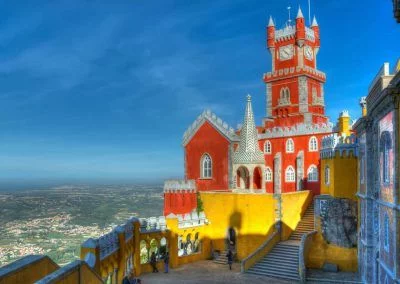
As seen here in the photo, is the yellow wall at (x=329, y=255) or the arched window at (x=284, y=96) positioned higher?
the arched window at (x=284, y=96)

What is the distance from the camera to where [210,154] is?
35406 mm

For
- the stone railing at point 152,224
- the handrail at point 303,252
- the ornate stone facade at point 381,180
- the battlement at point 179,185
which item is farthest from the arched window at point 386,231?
the battlement at point 179,185

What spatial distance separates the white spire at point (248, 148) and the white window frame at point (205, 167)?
19.3 feet

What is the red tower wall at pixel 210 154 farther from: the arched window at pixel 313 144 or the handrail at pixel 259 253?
the handrail at pixel 259 253

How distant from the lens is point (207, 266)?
25219 millimetres

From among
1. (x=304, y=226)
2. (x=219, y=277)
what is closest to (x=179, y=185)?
(x=304, y=226)

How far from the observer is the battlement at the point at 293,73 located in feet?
127

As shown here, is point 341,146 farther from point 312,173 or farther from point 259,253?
point 312,173

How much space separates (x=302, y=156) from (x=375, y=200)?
1711 centimetres

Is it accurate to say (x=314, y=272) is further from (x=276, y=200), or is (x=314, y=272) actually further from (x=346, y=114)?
(x=346, y=114)

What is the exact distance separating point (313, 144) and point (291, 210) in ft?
27.0

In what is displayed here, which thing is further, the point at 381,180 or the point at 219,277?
the point at 219,277

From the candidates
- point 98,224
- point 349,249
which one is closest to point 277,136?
point 349,249

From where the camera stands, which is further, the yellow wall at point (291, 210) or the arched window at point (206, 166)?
the arched window at point (206, 166)
